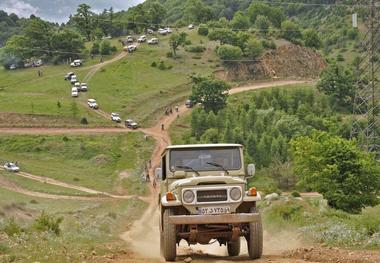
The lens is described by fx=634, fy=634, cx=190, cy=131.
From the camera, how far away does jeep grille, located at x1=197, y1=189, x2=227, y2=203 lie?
16.2m

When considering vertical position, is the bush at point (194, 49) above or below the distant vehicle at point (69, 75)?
above

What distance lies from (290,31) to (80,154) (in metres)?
91.4

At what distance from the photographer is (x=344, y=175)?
47906mm

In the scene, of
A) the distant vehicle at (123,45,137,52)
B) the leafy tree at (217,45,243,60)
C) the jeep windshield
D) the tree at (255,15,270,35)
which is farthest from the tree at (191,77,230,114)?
the jeep windshield

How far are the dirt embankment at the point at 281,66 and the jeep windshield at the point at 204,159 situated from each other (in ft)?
398

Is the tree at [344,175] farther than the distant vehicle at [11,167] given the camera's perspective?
No

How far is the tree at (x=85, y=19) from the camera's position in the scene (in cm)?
17288

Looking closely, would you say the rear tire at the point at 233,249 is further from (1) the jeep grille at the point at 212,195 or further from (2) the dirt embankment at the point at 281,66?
(2) the dirt embankment at the point at 281,66

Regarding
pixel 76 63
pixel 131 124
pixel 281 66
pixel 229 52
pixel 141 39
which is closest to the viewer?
pixel 131 124

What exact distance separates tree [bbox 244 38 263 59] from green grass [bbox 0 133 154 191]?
177ft

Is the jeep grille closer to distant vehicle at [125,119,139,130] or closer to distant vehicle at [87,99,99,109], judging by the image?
distant vehicle at [125,119,139,130]

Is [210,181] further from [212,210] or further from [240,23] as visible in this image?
[240,23]

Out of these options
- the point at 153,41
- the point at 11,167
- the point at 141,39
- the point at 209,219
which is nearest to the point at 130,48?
the point at 153,41

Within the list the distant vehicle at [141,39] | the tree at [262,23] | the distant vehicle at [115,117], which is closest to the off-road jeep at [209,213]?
the distant vehicle at [115,117]
